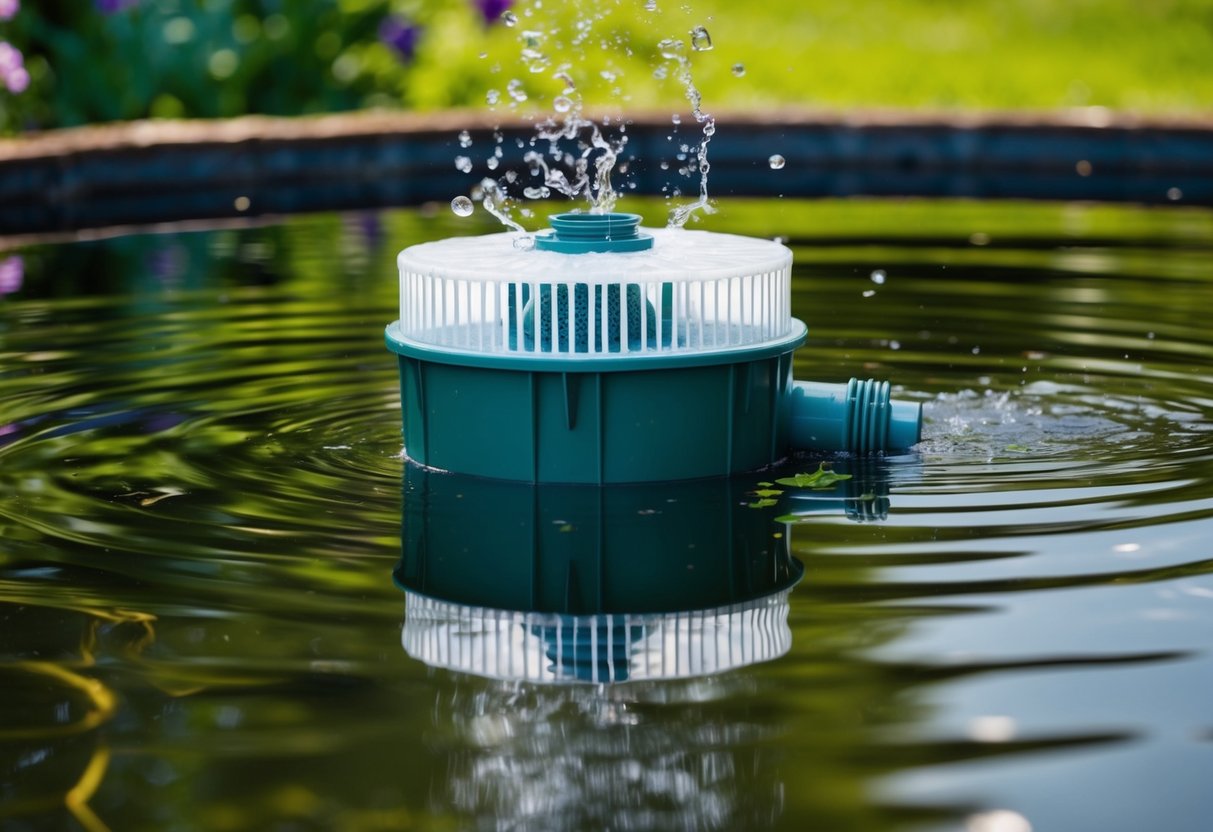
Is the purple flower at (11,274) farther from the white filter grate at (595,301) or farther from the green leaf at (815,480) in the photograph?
the green leaf at (815,480)

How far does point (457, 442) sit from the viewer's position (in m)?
5.50

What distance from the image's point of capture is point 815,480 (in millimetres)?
5527

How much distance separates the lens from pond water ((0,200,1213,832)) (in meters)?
3.27

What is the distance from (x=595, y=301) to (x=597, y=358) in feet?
0.70

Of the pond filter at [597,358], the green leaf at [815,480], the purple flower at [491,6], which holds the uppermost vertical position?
the purple flower at [491,6]

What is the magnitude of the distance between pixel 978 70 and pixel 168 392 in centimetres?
1219

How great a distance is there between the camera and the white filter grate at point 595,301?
205 inches

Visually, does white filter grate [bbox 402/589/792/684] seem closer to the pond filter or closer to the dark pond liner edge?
the pond filter

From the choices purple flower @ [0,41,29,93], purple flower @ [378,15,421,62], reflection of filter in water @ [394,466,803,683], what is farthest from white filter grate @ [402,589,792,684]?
purple flower @ [378,15,421,62]

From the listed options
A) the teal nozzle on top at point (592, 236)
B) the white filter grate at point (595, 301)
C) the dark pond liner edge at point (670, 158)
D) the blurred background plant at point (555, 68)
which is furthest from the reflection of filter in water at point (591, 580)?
the dark pond liner edge at point (670, 158)

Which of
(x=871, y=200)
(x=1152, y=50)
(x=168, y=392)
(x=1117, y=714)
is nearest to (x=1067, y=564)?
(x=1117, y=714)

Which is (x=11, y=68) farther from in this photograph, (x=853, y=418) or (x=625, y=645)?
(x=625, y=645)

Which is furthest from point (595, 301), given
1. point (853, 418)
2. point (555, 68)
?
point (555, 68)

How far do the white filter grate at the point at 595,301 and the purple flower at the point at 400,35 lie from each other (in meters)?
9.56
